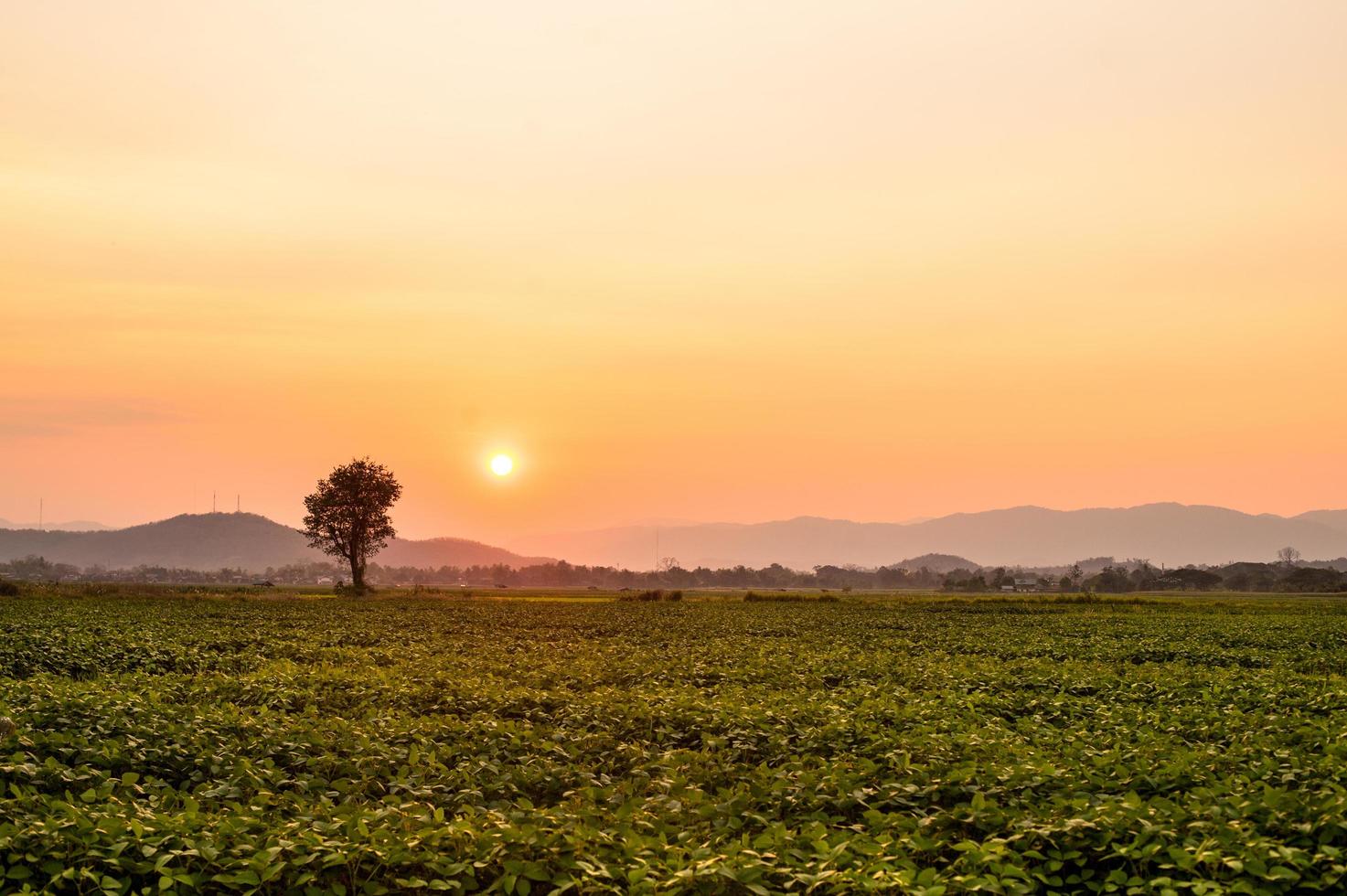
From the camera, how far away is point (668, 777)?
39.8ft

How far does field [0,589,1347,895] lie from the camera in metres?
8.08

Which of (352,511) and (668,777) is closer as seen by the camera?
(668,777)

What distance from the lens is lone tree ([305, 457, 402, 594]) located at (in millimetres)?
113750

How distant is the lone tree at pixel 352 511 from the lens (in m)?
114

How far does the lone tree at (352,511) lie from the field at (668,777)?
8891 cm

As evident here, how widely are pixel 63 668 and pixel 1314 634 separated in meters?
56.0

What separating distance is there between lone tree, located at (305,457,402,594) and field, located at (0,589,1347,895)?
8891 centimetres

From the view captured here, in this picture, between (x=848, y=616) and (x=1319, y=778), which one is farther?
(x=848, y=616)

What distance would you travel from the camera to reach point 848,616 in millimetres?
65625

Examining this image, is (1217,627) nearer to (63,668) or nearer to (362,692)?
(362,692)

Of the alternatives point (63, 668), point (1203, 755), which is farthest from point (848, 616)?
point (1203, 755)

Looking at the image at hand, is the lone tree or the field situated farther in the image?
the lone tree

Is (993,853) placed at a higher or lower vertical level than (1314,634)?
higher

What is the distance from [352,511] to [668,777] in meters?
111
